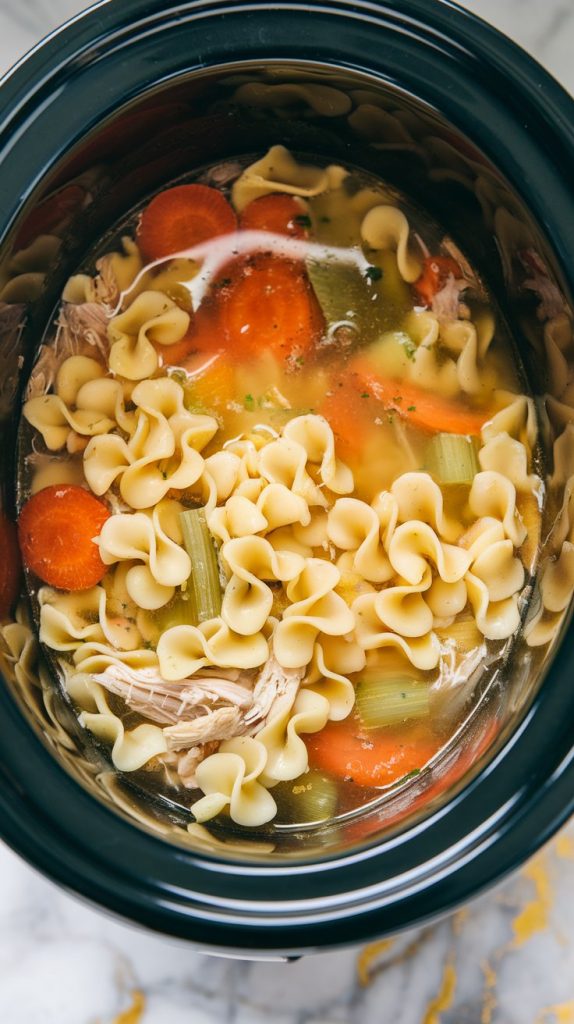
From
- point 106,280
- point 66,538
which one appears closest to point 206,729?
point 66,538

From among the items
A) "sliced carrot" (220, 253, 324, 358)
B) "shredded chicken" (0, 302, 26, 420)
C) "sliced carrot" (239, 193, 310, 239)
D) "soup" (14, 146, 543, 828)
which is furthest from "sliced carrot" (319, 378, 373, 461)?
"shredded chicken" (0, 302, 26, 420)

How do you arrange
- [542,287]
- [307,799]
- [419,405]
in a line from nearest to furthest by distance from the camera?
[542,287] → [307,799] → [419,405]

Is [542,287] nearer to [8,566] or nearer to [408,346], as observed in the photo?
[408,346]

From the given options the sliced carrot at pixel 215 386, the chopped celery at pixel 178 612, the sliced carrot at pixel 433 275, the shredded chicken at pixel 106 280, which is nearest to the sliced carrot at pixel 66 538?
the chopped celery at pixel 178 612

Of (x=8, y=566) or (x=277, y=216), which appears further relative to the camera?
(x=277, y=216)

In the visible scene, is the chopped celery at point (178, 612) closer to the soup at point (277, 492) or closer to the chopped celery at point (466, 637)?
the soup at point (277, 492)

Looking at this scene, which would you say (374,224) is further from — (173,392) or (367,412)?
(173,392)
